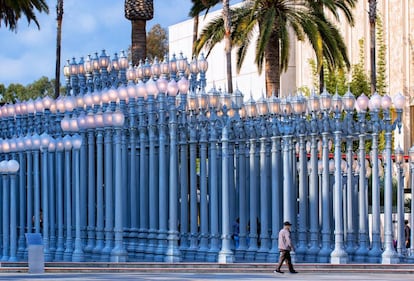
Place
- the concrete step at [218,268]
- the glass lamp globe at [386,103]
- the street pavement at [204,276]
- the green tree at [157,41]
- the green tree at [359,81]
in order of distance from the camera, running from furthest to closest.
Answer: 1. the green tree at [157,41]
2. the green tree at [359,81]
3. the glass lamp globe at [386,103]
4. the concrete step at [218,268]
5. the street pavement at [204,276]

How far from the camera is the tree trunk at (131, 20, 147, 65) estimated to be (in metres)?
45.2

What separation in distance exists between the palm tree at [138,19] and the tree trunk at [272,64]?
4164 millimetres

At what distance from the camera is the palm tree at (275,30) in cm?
4428

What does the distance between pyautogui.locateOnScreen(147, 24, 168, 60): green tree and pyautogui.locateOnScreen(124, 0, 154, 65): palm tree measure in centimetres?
5606

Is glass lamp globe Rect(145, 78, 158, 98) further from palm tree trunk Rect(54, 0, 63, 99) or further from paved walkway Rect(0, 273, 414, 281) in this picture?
palm tree trunk Rect(54, 0, 63, 99)

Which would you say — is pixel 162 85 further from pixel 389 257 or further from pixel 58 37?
pixel 58 37

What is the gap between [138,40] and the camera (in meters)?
45.2

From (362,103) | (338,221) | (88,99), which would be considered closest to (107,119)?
(88,99)

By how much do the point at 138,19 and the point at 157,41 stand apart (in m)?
58.5

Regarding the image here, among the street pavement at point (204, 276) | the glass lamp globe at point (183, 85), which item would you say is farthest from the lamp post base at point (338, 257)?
the glass lamp globe at point (183, 85)

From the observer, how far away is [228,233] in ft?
102

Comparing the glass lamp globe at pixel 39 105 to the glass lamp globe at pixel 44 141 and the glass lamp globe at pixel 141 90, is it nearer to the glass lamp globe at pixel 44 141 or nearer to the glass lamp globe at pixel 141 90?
the glass lamp globe at pixel 44 141

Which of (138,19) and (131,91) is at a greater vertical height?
(138,19)

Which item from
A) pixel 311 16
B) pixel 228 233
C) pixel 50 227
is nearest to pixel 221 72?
pixel 311 16
